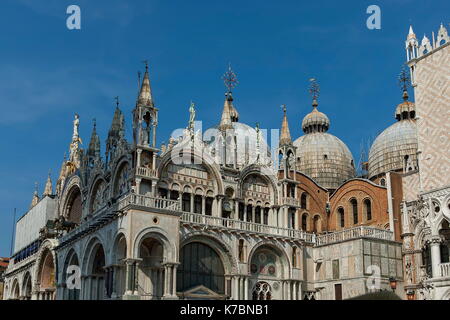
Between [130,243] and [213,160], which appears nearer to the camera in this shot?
[130,243]

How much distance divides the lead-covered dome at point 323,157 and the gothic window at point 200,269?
65.3 ft

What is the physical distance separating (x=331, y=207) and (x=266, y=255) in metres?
10.5

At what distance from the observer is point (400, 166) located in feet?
151

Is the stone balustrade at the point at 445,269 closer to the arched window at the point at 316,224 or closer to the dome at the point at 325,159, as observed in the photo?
the arched window at the point at 316,224

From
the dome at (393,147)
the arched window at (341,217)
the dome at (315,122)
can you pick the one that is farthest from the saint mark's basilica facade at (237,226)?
the dome at (315,122)

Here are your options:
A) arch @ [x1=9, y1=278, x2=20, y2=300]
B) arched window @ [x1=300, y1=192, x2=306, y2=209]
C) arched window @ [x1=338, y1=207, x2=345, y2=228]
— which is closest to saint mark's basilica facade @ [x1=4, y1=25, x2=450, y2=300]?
arched window @ [x1=338, y1=207, x2=345, y2=228]

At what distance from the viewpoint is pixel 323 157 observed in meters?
50.6

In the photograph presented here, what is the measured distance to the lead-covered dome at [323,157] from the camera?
4953 centimetres

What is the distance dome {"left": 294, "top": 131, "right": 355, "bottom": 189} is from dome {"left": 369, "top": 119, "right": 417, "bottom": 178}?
2456 mm

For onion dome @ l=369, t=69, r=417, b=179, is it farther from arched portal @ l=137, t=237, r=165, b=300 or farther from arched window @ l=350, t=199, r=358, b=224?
arched portal @ l=137, t=237, r=165, b=300
